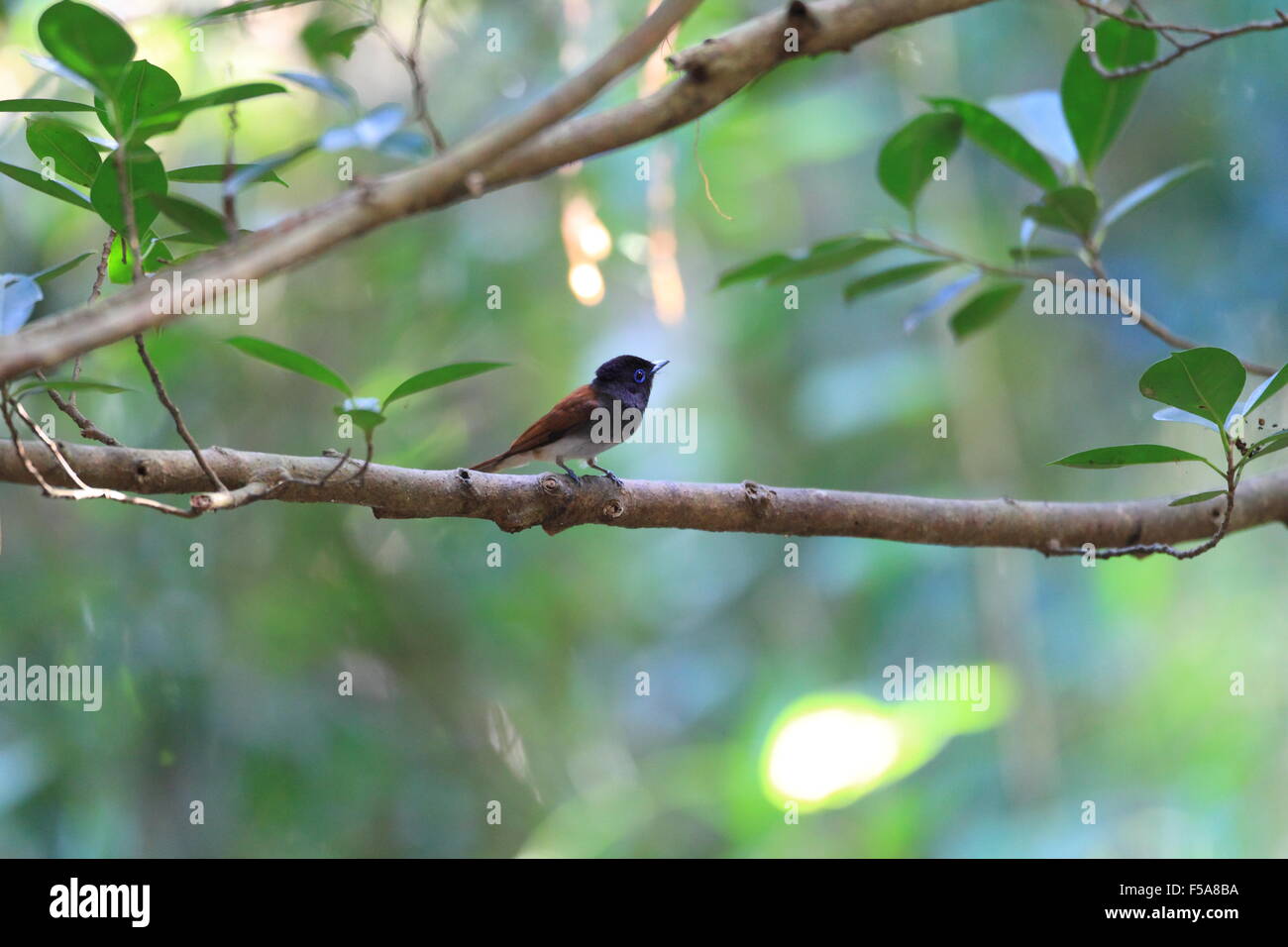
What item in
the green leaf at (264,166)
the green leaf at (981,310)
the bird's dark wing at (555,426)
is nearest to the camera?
the green leaf at (264,166)

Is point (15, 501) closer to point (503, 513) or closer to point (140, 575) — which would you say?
point (140, 575)

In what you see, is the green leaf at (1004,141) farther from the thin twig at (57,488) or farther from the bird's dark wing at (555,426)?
the thin twig at (57,488)

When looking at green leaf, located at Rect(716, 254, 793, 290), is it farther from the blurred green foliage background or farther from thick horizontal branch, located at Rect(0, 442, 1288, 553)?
the blurred green foliage background

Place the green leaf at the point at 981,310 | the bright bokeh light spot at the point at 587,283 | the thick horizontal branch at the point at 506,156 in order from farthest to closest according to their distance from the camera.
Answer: the bright bokeh light spot at the point at 587,283, the green leaf at the point at 981,310, the thick horizontal branch at the point at 506,156

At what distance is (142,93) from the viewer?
1418 mm

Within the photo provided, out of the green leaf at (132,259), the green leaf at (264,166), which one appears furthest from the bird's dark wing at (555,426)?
the green leaf at (264,166)

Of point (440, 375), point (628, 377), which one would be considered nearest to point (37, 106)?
point (440, 375)

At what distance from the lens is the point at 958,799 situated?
4.91m

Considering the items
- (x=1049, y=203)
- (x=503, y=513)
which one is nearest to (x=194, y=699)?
(x=503, y=513)

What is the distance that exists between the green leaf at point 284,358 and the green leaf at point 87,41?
1.23 ft

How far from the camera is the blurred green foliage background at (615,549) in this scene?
3.83 m

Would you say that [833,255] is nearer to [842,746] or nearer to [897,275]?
[897,275]

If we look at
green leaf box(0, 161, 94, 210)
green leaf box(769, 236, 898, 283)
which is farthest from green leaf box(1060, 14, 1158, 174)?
green leaf box(0, 161, 94, 210)
